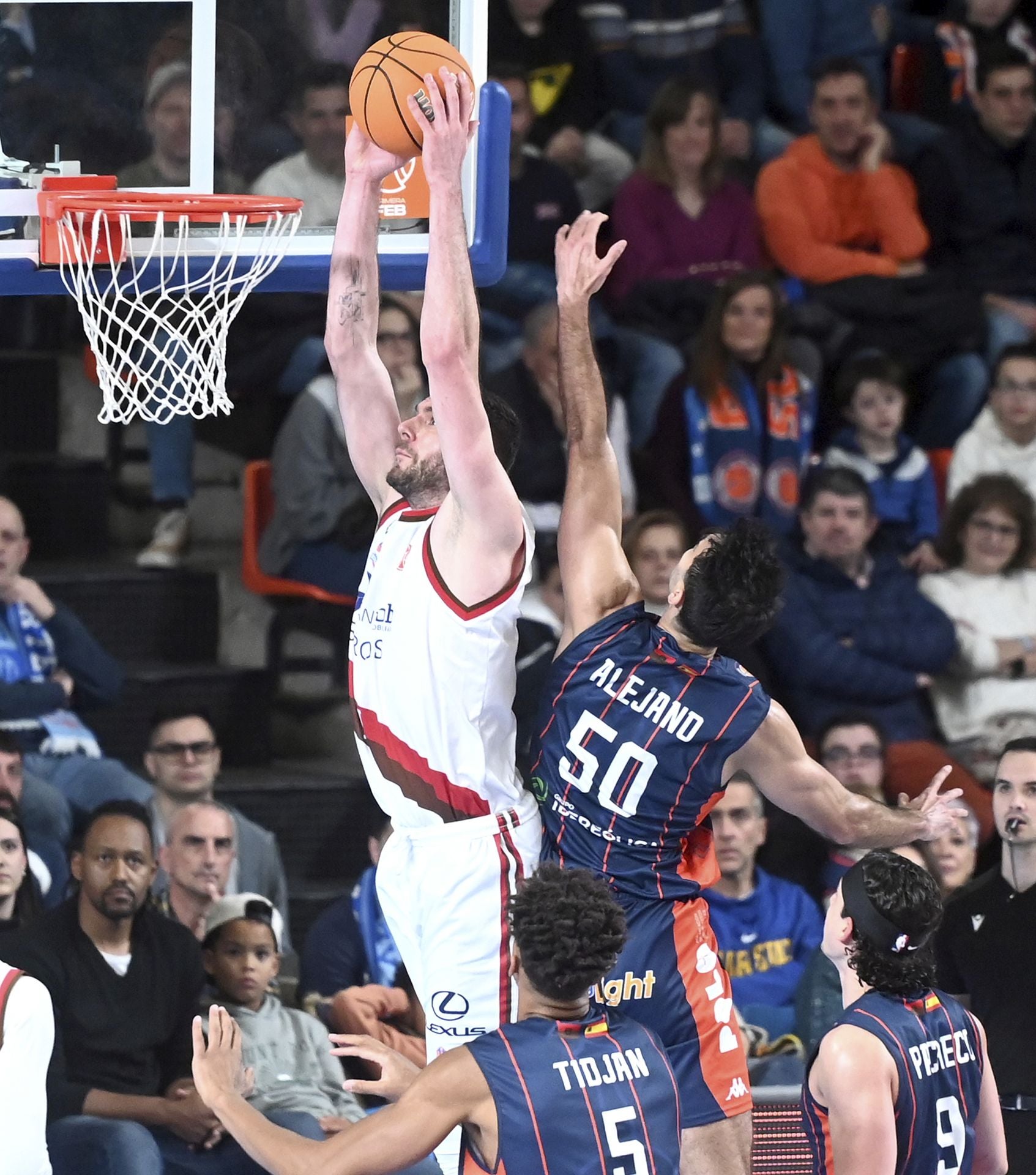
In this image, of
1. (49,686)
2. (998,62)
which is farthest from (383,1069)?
(998,62)

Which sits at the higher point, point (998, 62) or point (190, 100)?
point (998, 62)

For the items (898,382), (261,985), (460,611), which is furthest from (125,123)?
(898,382)

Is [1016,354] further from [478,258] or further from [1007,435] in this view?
[478,258]

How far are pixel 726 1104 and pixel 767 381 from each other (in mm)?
4488

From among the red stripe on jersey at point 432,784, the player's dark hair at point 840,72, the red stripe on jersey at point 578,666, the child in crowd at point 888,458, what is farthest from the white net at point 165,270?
the player's dark hair at point 840,72

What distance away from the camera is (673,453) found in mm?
8898

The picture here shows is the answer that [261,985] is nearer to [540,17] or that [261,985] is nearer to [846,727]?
[846,727]

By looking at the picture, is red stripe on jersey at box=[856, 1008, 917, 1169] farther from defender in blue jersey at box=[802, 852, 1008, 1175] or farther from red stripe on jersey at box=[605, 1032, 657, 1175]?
red stripe on jersey at box=[605, 1032, 657, 1175]

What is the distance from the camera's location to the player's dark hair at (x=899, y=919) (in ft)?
15.4

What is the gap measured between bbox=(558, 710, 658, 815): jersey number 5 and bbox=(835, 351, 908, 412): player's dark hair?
4399mm

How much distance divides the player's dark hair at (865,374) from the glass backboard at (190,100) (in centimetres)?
368

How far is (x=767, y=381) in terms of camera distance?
352 inches

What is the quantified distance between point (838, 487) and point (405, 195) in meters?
3.36

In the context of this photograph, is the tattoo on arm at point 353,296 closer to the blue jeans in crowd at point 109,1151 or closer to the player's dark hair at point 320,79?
the player's dark hair at point 320,79
